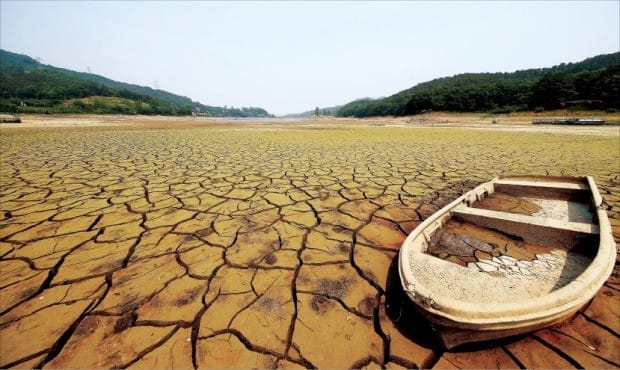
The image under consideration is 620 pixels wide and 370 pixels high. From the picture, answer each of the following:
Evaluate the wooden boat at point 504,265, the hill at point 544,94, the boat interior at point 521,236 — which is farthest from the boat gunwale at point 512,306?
the hill at point 544,94

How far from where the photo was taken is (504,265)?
174 cm

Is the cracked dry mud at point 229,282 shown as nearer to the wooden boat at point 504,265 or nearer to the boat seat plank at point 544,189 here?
the wooden boat at point 504,265

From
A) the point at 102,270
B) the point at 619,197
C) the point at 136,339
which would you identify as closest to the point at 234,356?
the point at 136,339

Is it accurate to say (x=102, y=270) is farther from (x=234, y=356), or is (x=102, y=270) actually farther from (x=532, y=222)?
(x=532, y=222)

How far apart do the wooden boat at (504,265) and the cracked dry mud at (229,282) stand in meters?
0.19

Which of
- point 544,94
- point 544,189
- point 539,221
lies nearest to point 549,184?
point 544,189

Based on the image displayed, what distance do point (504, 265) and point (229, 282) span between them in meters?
1.91

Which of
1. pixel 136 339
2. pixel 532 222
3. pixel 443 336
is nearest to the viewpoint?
pixel 443 336

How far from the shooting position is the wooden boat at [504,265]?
108cm

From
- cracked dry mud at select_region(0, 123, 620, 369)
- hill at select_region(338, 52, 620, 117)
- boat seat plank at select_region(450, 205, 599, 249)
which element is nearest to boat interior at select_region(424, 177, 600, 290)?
boat seat plank at select_region(450, 205, 599, 249)

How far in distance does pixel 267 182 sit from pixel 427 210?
2.38m

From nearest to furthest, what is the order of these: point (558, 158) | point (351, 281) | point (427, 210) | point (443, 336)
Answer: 1. point (443, 336)
2. point (351, 281)
3. point (427, 210)
4. point (558, 158)

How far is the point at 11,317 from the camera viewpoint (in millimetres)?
1420

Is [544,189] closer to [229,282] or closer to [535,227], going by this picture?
[535,227]
